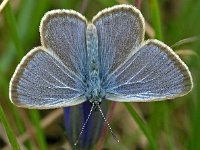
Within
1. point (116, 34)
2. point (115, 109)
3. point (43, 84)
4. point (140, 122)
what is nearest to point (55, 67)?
point (43, 84)

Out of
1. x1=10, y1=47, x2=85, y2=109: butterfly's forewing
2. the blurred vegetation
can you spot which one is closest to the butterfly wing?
x1=10, y1=47, x2=85, y2=109: butterfly's forewing

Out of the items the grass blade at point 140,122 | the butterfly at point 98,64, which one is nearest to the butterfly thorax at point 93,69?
the butterfly at point 98,64

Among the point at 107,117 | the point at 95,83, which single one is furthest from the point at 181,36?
the point at 95,83

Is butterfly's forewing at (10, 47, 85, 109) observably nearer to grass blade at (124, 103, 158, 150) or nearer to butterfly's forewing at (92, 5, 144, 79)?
butterfly's forewing at (92, 5, 144, 79)

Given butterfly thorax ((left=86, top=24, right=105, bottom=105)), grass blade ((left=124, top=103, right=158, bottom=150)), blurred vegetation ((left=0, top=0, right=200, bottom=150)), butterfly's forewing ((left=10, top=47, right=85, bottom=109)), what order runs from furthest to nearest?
1. blurred vegetation ((left=0, top=0, right=200, bottom=150))
2. grass blade ((left=124, top=103, right=158, bottom=150))
3. butterfly thorax ((left=86, top=24, right=105, bottom=105))
4. butterfly's forewing ((left=10, top=47, right=85, bottom=109))

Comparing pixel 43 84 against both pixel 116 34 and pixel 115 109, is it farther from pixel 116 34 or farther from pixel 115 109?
pixel 115 109
